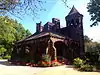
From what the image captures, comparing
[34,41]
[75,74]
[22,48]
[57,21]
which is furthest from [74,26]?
[75,74]

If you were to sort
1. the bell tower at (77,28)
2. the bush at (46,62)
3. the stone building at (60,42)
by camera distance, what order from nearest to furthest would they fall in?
the bush at (46,62)
the stone building at (60,42)
the bell tower at (77,28)

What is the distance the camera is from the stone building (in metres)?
33.0

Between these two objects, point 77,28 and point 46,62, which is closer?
point 46,62

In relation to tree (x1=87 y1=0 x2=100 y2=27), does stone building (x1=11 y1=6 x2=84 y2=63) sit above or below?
below

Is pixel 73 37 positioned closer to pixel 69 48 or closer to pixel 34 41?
pixel 69 48

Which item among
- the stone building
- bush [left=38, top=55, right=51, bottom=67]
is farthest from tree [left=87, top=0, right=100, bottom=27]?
bush [left=38, top=55, right=51, bottom=67]

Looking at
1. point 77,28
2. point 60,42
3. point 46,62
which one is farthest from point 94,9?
point 46,62

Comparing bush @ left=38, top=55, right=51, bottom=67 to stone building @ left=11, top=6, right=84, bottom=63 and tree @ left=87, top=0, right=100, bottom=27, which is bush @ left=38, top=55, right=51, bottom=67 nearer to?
stone building @ left=11, top=6, right=84, bottom=63

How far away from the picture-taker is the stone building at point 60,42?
33041 millimetres

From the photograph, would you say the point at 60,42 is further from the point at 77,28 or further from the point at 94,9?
the point at 94,9

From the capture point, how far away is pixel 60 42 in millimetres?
35781

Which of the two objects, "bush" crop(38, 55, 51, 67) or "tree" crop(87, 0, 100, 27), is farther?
"tree" crop(87, 0, 100, 27)

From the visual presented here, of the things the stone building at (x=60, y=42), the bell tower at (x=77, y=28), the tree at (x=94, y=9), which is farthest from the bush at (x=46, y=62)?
the tree at (x=94, y=9)

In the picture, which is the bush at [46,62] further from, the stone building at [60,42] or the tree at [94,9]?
the tree at [94,9]
